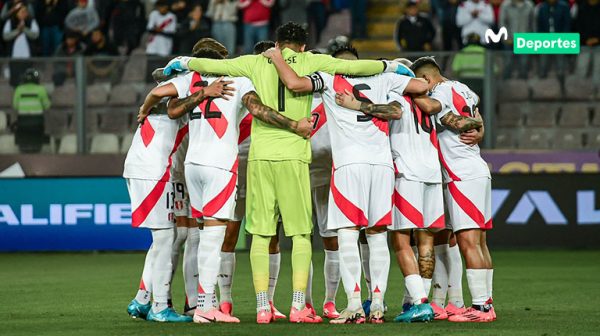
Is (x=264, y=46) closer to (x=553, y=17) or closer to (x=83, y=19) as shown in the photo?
(x=553, y=17)

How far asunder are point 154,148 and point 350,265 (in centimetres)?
197

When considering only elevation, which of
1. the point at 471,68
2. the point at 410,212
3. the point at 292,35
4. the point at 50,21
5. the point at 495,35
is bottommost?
the point at 410,212

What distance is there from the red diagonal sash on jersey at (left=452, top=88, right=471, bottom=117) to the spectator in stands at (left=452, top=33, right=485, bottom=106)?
7.74m

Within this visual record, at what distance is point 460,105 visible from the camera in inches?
402

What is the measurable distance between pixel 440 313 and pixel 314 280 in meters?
4.13

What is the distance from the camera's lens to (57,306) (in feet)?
37.8

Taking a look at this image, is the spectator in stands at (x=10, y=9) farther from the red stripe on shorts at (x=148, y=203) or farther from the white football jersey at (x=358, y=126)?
the white football jersey at (x=358, y=126)

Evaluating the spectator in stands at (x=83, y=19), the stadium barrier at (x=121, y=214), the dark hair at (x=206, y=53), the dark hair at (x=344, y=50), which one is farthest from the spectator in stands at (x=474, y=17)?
the dark hair at (x=206, y=53)

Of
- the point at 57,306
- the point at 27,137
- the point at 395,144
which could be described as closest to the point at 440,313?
the point at 395,144

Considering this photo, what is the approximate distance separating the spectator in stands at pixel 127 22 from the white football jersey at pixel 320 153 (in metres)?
11.9

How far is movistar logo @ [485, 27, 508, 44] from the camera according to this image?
20.2 metres

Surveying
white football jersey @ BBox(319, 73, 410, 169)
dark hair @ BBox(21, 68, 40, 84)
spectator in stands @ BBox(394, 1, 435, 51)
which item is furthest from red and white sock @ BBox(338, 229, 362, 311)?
spectator in stands @ BBox(394, 1, 435, 51)

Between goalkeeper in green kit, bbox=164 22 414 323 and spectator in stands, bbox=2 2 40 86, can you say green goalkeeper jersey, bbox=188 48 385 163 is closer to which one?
goalkeeper in green kit, bbox=164 22 414 323

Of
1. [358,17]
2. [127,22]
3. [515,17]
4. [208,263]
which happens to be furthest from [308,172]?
[358,17]
